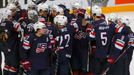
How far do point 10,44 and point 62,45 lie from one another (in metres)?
0.92

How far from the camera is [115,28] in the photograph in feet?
24.6

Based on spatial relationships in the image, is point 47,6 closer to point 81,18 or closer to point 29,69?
point 81,18

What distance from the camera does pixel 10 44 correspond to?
782 cm

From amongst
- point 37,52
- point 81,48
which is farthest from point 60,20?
point 81,48

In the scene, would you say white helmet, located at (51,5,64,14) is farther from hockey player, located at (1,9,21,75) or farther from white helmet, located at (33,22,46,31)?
white helmet, located at (33,22,46,31)

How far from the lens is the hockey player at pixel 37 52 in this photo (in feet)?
22.9

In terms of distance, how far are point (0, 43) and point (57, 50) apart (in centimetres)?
105

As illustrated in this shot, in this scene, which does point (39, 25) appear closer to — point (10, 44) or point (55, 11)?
point (55, 11)

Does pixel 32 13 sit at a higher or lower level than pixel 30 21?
higher

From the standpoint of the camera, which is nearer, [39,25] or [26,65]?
[39,25]

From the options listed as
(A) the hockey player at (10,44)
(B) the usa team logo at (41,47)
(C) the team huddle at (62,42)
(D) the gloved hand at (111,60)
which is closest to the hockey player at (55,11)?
(C) the team huddle at (62,42)

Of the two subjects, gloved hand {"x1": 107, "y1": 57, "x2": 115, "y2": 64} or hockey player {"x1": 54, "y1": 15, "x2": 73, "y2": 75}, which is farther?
gloved hand {"x1": 107, "y1": 57, "x2": 115, "y2": 64}

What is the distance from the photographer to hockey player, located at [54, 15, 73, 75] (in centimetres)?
738

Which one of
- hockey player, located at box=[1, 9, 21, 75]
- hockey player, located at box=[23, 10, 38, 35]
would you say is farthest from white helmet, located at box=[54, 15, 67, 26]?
hockey player, located at box=[1, 9, 21, 75]
